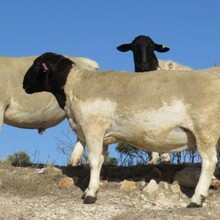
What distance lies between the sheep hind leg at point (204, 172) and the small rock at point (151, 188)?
931 mm

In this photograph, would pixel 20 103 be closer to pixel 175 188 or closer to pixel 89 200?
pixel 89 200

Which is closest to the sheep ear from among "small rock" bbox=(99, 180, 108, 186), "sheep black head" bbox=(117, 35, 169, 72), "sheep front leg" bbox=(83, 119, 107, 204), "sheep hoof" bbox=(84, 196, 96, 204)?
"sheep black head" bbox=(117, 35, 169, 72)

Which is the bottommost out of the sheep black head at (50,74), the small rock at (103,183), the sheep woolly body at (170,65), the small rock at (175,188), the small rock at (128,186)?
the small rock at (103,183)

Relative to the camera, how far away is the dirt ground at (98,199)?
9.61m

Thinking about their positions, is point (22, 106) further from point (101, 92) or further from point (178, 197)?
point (178, 197)

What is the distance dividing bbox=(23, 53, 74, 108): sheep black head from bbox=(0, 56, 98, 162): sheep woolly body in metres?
1.95

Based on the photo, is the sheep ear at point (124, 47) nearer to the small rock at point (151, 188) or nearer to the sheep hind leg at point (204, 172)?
the small rock at point (151, 188)

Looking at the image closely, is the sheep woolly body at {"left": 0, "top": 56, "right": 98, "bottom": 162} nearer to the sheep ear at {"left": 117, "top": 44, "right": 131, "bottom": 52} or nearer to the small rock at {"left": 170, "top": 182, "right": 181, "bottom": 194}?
the sheep ear at {"left": 117, "top": 44, "right": 131, "bottom": 52}

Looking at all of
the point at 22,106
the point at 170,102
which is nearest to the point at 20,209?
the point at 170,102

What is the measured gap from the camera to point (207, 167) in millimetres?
9914

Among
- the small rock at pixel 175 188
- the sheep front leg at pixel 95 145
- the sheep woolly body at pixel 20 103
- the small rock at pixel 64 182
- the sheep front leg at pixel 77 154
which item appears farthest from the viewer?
the sheep front leg at pixel 77 154

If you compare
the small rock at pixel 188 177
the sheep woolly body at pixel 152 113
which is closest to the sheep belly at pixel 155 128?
the sheep woolly body at pixel 152 113

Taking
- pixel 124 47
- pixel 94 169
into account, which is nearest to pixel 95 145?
pixel 94 169

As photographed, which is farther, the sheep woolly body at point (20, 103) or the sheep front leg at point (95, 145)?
the sheep woolly body at point (20, 103)
